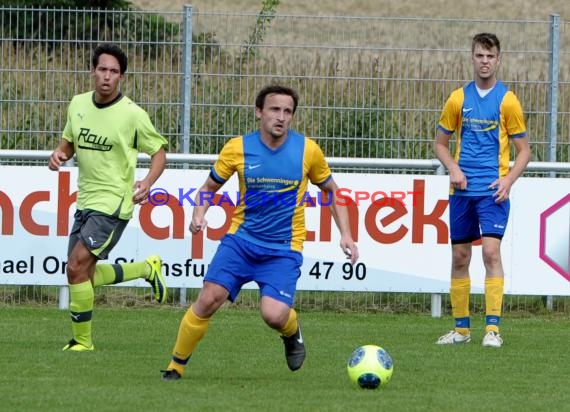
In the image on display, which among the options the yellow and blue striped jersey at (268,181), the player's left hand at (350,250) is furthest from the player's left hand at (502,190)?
the player's left hand at (350,250)

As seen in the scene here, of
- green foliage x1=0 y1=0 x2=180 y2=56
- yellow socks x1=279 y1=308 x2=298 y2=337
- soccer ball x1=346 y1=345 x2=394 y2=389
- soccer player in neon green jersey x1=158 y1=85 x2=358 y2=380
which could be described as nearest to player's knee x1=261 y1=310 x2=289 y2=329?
soccer player in neon green jersey x1=158 y1=85 x2=358 y2=380

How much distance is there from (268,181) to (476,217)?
293 centimetres

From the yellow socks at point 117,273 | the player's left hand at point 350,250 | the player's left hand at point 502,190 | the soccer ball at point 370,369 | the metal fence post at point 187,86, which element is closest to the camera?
the soccer ball at point 370,369

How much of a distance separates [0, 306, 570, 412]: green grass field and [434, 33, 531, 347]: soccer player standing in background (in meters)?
0.75

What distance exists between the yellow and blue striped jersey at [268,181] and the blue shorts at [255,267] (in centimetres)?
Answer: 6

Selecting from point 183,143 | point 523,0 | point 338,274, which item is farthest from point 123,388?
point 523,0

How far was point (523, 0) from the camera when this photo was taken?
44.8 m

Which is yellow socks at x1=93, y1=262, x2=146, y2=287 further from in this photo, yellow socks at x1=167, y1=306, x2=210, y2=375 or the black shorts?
yellow socks at x1=167, y1=306, x2=210, y2=375

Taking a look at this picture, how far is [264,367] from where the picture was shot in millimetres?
9977

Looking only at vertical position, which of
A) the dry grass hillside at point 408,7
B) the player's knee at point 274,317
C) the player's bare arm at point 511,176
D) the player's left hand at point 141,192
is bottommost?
the player's knee at point 274,317

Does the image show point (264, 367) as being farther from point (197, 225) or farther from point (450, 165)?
point (450, 165)

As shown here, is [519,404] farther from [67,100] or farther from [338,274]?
[67,100]

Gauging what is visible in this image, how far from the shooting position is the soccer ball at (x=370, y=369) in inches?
348

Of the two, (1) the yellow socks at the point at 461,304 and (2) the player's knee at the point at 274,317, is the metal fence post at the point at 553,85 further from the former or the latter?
(2) the player's knee at the point at 274,317
